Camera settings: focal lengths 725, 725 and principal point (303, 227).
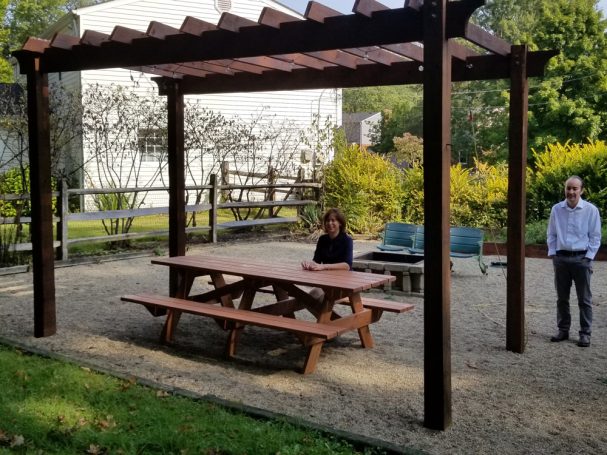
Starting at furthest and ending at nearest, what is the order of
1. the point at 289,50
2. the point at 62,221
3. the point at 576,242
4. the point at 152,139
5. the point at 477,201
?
the point at 152,139
the point at 477,201
the point at 62,221
the point at 576,242
the point at 289,50

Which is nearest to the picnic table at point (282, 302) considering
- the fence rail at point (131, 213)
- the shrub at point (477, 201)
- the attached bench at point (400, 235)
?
the attached bench at point (400, 235)

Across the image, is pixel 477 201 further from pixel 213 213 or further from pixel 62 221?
pixel 62 221

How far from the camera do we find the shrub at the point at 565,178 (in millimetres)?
15281

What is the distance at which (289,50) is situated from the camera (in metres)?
5.34

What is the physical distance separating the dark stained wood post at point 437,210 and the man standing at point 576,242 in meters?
2.83

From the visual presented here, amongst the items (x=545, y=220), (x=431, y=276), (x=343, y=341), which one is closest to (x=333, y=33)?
(x=431, y=276)

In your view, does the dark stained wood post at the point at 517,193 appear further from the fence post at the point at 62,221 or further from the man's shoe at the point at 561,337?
the fence post at the point at 62,221

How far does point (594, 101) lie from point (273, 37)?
94.9 ft

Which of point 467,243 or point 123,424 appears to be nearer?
point 123,424

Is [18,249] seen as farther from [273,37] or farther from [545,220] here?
[545,220]

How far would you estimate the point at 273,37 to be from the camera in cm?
540

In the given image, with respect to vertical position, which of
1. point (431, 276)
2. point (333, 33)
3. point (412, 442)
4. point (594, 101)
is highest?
point (594, 101)

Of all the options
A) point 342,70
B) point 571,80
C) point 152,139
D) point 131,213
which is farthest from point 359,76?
point 571,80

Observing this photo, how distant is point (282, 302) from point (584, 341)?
303 centimetres
